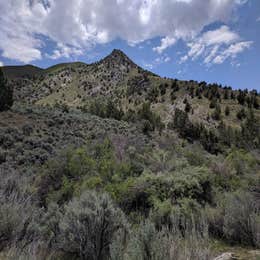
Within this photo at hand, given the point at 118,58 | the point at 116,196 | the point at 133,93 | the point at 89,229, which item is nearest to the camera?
the point at 89,229

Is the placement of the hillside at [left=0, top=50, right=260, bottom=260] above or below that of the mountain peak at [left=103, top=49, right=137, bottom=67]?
below

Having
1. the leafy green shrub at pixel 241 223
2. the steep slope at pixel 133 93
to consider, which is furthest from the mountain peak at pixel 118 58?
the leafy green shrub at pixel 241 223

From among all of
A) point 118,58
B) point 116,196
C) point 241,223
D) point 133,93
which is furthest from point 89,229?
point 118,58

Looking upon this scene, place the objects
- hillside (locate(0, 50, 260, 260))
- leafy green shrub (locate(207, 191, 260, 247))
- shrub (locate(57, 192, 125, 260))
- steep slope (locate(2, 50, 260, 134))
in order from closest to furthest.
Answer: hillside (locate(0, 50, 260, 260)) → shrub (locate(57, 192, 125, 260)) → leafy green shrub (locate(207, 191, 260, 247)) → steep slope (locate(2, 50, 260, 134))

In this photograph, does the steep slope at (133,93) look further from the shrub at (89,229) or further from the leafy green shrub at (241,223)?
the shrub at (89,229)

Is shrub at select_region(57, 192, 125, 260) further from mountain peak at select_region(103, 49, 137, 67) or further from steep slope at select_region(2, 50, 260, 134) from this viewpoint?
mountain peak at select_region(103, 49, 137, 67)

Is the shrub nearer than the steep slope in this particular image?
Yes

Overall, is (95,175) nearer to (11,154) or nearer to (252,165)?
(11,154)

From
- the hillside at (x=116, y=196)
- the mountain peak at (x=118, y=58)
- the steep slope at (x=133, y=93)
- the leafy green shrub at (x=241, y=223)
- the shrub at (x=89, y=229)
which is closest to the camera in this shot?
the hillside at (x=116, y=196)

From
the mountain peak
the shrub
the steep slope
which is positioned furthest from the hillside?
the mountain peak

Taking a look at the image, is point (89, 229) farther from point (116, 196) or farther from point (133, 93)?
point (133, 93)

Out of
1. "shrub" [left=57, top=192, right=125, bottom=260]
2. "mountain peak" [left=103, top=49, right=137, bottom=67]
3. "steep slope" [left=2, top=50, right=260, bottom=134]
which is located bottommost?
"shrub" [left=57, top=192, right=125, bottom=260]

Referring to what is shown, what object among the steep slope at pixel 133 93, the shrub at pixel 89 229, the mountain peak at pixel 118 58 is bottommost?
the shrub at pixel 89 229

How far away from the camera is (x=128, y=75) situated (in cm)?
6500
